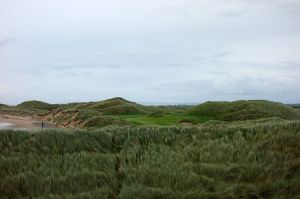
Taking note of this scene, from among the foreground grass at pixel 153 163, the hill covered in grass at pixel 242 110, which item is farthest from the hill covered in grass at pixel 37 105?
the foreground grass at pixel 153 163

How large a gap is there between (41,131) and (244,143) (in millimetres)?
2877

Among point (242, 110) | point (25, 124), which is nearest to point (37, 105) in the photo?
point (25, 124)

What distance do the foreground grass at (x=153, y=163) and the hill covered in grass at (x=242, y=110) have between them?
33337 mm

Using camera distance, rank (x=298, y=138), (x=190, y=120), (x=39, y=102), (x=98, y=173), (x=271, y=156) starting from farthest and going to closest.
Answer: (x=39, y=102) → (x=190, y=120) → (x=298, y=138) → (x=271, y=156) → (x=98, y=173)

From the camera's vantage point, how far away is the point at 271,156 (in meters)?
6.09

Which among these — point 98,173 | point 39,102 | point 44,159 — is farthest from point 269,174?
point 39,102

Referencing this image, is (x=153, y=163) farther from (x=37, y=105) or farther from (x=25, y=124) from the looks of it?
(x=37, y=105)

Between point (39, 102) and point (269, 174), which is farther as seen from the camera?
point (39, 102)

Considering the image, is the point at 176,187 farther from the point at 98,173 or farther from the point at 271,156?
the point at 271,156

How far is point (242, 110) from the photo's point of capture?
1626 inches

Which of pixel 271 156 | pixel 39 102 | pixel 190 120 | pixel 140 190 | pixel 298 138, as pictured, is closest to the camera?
pixel 140 190

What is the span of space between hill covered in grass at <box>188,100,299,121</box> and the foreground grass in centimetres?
3334

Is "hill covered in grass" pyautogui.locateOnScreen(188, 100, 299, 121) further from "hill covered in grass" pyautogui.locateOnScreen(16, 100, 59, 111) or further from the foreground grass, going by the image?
"hill covered in grass" pyautogui.locateOnScreen(16, 100, 59, 111)

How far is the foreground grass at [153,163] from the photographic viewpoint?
5195 millimetres
